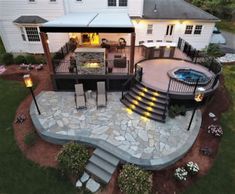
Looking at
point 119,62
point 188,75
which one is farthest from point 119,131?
point 188,75

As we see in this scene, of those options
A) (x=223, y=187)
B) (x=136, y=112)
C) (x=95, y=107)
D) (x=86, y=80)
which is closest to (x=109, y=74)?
(x=86, y=80)

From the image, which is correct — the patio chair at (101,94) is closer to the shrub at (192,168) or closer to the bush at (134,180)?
the bush at (134,180)

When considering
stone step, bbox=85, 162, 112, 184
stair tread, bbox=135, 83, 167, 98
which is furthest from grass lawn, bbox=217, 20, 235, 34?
stone step, bbox=85, 162, 112, 184

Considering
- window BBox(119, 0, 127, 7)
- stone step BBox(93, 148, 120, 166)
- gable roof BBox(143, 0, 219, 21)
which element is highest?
window BBox(119, 0, 127, 7)

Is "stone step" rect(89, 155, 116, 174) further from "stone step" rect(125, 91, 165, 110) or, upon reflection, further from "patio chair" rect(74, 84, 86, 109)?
"stone step" rect(125, 91, 165, 110)

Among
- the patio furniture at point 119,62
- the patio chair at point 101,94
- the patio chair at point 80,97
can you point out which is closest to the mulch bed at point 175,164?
the patio chair at point 80,97

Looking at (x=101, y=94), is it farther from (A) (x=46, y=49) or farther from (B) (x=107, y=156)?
(B) (x=107, y=156)

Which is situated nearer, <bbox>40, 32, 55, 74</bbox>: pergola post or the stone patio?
the stone patio
